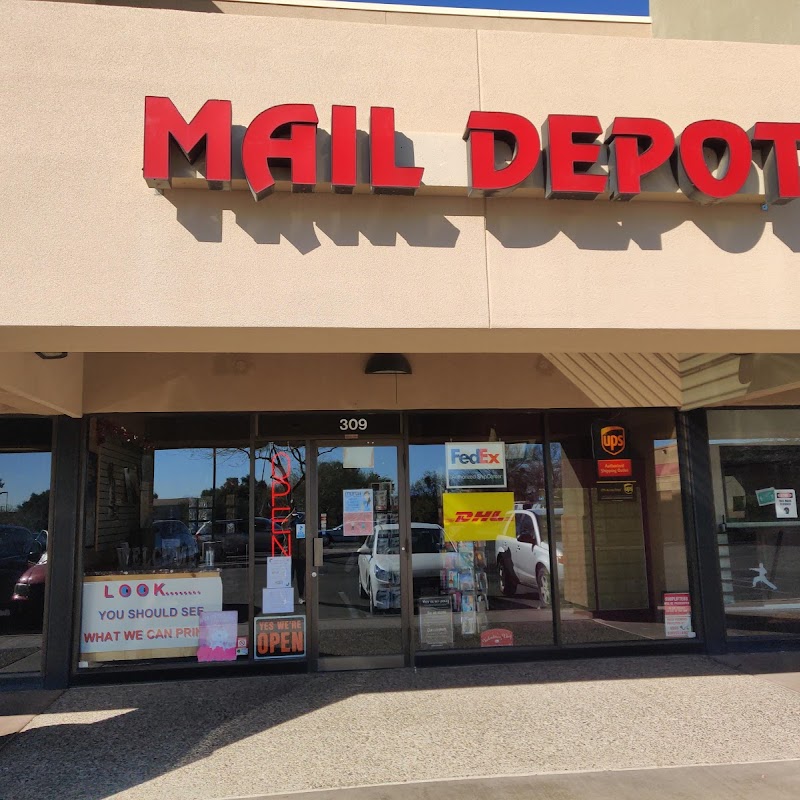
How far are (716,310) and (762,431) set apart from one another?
3.69 m

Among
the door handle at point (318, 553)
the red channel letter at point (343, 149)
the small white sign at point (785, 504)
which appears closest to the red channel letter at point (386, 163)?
the red channel letter at point (343, 149)

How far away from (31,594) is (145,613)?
1.14 metres

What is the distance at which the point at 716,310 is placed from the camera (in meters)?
5.29

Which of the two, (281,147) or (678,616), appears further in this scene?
(678,616)

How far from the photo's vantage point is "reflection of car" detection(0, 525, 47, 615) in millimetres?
7227

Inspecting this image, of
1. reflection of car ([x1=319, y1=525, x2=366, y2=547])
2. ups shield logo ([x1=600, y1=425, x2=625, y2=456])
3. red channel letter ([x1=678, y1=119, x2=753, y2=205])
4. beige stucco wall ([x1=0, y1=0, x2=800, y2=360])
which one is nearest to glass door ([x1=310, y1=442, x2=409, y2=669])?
reflection of car ([x1=319, y1=525, x2=366, y2=547])

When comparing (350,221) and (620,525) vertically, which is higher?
(350,221)

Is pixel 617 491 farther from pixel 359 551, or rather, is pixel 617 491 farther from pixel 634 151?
pixel 634 151

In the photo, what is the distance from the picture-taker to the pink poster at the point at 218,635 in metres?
7.25

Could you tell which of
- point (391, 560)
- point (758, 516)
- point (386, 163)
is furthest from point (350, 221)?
point (758, 516)

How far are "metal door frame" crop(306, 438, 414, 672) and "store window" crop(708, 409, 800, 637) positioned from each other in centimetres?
350

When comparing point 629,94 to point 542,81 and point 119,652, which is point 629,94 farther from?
point 119,652

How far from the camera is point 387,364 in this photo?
735 cm

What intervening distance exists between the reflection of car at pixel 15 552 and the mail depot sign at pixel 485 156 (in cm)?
432
